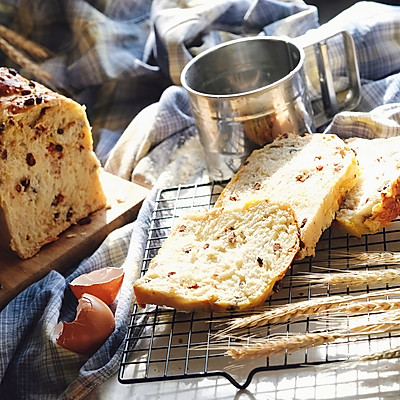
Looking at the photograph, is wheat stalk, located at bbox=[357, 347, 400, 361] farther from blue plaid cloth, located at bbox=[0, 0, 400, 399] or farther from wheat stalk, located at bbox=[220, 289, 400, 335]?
blue plaid cloth, located at bbox=[0, 0, 400, 399]

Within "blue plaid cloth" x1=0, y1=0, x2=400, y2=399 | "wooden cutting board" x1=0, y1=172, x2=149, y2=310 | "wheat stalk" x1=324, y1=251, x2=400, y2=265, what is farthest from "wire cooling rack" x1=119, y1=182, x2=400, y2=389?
"wooden cutting board" x1=0, y1=172, x2=149, y2=310

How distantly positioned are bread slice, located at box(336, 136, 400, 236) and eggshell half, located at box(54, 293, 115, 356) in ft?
2.85

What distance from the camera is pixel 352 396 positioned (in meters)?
1.81

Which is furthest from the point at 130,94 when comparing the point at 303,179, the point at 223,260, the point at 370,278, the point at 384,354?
the point at 384,354

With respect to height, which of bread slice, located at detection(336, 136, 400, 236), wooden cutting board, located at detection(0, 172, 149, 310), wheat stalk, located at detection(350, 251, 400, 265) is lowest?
wooden cutting board, located at detection(0, 172, 149, 310)

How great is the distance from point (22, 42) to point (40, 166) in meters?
1.45

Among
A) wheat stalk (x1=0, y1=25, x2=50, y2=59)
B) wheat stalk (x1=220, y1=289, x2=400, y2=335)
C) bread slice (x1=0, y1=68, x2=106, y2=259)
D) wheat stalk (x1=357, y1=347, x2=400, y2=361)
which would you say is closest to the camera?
wheat stalk (x1=357, y1=347, x2=400, y2=361)

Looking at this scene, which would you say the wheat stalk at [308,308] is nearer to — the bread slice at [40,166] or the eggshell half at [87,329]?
the eggshell half at [87,329]

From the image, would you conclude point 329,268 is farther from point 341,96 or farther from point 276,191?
point 341,96

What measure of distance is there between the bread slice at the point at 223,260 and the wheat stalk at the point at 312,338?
0.27 metres

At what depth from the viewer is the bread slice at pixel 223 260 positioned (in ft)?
6.79

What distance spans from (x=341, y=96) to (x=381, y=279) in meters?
1.51

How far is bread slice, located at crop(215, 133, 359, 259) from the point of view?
2240 millimetres

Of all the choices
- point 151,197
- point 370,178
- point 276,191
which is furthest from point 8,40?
point 370,178
